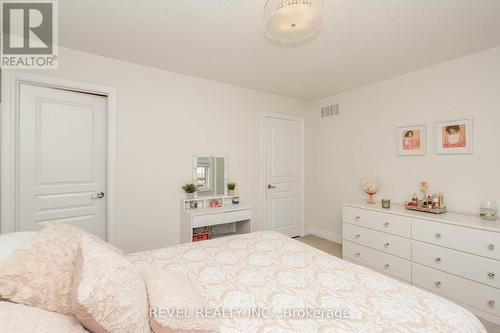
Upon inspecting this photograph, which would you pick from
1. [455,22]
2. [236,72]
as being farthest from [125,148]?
[455,22]

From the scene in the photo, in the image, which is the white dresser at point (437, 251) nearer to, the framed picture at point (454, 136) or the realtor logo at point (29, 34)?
the framed picture at point (454, 136)

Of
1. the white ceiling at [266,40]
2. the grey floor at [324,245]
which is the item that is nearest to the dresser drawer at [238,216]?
the grey floor at [324,245]

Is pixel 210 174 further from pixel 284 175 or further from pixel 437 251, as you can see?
pixel 437 251

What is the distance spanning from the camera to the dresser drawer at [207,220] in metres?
2.90

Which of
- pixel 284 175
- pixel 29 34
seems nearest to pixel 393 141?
pixel 284 175

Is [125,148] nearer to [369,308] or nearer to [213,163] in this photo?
[213,163]

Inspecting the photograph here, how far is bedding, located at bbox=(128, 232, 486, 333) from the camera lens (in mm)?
1003

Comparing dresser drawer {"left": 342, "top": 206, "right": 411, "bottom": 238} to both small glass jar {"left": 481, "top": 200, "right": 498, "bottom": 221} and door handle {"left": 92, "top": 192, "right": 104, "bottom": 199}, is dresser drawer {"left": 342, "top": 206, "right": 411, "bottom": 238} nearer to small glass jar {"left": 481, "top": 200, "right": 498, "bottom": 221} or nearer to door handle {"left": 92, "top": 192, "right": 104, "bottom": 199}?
small glass jar {"left": 481, "top": 200, "right": 498, "bottom": 221}

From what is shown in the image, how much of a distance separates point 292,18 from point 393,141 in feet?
8.06

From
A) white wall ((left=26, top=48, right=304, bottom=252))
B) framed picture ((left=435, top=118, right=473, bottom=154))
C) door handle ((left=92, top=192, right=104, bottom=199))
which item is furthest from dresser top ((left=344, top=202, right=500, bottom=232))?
door handle ((left=92, top=192, right=104, bottom=199))

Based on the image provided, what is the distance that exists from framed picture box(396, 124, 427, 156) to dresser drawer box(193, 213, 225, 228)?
8.53ft

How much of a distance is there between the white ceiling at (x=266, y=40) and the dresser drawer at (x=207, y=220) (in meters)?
1.92

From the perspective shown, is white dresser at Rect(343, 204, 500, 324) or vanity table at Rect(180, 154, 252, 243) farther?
vanity table at Rect(180, 154, 252, 243)

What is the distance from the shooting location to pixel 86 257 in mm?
879
